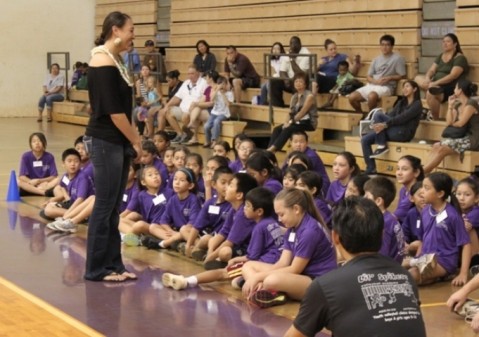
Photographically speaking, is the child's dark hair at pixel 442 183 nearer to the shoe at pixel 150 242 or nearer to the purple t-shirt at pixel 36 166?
the shoe at pixel 150 242

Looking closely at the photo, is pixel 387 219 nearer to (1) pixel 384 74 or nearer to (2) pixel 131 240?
(2) pixel 131 240

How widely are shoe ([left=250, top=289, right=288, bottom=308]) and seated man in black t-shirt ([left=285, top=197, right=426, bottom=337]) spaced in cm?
298

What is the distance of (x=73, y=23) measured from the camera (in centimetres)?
2517

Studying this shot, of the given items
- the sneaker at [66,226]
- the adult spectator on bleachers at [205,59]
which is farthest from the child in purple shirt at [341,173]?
the adult spectator on bleachers at [205,59]

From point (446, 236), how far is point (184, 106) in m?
10.4

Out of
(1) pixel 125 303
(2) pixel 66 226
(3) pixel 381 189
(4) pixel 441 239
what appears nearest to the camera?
(1) pixel 125 303

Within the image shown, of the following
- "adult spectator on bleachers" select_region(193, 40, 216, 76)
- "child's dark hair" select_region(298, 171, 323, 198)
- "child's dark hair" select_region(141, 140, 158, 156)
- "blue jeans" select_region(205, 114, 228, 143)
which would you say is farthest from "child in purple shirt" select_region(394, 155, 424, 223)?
"adult spectator on bleachers" select_region(193, 40, 216, 76)

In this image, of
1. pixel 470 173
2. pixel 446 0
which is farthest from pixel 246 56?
pixel 470 173

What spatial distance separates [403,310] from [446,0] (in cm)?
1098

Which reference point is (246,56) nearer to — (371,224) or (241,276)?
(241,276)

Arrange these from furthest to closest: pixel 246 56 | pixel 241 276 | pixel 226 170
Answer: pixel 246 56, pixel 226 170, pixel 241 276

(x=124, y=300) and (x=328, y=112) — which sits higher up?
(x=328, y=112)

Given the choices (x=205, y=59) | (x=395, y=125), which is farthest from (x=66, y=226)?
(x=205, y=59)

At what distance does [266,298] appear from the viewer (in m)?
6.37
